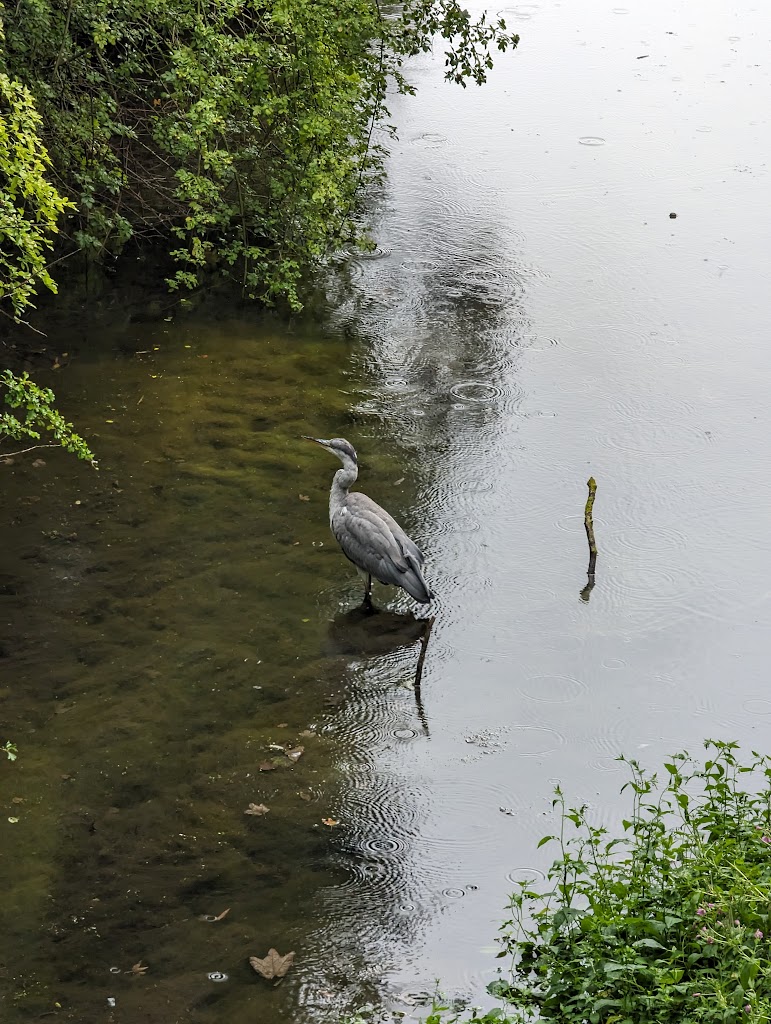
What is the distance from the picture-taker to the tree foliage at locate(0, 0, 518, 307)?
10062 millimetres

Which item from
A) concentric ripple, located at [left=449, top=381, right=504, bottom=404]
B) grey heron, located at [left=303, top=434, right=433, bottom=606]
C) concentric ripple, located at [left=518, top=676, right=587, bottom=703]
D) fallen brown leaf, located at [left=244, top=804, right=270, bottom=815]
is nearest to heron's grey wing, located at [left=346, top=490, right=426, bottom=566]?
grey heron, located at [left=303, top=434, right=433, bottom=606]

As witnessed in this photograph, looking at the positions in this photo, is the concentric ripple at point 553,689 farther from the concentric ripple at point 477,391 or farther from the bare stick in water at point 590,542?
the concentric ripple at point 477,391

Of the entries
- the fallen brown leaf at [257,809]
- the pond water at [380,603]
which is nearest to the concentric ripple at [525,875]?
the pond water at [380,603]

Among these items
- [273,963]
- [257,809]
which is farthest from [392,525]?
[273,963]

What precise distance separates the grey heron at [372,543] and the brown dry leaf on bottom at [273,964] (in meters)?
2.82

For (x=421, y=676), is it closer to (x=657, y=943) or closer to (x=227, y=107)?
(x=657, y=943)

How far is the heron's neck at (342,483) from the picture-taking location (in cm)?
812

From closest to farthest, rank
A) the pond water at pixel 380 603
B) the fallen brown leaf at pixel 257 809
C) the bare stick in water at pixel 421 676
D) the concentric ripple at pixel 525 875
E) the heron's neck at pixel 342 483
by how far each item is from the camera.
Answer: the pond water at pixel 380 603
the concentric ripple at pixel 525 875
the fallen brown leaf at pixel 257 809
the bare stick in water at pixel 421 676
the heron's neck at pixel 342 483

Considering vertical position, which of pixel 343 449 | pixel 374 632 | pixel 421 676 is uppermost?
pixel 343 449

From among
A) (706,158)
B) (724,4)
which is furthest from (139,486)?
(724,4)

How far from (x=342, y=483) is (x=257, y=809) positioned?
8.56 feet

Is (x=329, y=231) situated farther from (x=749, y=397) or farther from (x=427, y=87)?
(x=427, y=87)

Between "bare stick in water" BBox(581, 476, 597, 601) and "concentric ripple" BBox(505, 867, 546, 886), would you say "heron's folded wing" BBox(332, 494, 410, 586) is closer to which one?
"bare stick in water" BBox(581, 476, 597, 601)

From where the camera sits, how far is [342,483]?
26.7 ft
